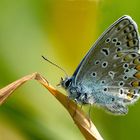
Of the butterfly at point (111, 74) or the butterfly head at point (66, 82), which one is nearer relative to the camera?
the butterfly at point (111, 74)

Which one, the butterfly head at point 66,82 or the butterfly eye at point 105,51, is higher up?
the butterfly eye at point 105,51

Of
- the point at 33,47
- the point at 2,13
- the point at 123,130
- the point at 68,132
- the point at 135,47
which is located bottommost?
the point at 123,130

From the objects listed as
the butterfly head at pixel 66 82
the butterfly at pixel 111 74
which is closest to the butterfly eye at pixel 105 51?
the butterfly at pixel 111 74

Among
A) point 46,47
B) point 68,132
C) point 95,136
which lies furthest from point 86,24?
point 95,136

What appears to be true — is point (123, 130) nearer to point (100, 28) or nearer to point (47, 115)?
point (47, 115)

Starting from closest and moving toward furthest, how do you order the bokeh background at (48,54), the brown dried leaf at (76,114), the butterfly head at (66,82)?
1. the brown dried leaf at (76,114)
2. the bokeh background at (48,54)
3. the butterfly head at (66,82)

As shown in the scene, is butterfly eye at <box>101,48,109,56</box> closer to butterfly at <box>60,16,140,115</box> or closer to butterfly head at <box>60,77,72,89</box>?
butterfly at <box>60,16,140,115</box>

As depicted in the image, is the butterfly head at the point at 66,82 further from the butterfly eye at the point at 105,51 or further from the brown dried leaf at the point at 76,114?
the brown dried leaf at the point at 76,114

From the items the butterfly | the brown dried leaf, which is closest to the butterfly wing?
the butterfly
